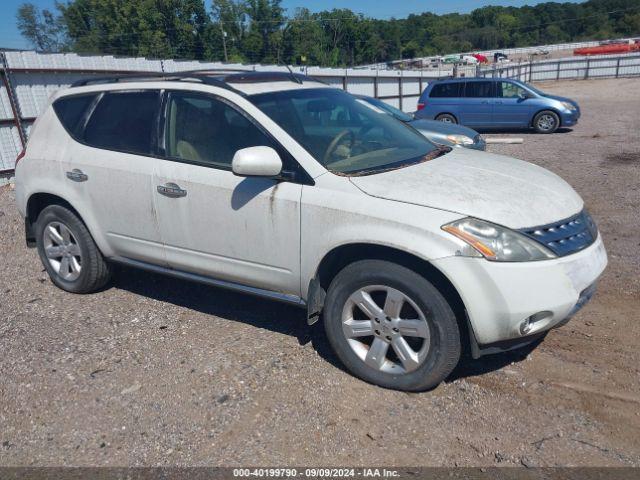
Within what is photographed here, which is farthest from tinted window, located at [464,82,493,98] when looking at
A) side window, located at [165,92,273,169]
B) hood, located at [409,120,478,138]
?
side window, located at [165,92,273,169]

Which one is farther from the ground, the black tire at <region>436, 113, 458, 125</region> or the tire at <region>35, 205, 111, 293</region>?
the tire at <region>35, 205, 111, 293</region>

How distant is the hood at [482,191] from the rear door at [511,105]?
1310 centimetres

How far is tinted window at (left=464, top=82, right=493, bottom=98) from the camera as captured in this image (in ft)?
51.3

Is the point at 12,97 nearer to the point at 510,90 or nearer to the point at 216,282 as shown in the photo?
the point at 216,282

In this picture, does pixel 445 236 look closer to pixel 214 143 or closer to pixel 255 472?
pixel 255 472

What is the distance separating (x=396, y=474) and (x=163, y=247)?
2323 mm

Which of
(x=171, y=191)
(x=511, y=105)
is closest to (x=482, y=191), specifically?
(x=171, y=191)

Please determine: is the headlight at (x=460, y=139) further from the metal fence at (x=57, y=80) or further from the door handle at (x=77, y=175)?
the door handle at (x=77, y=175)

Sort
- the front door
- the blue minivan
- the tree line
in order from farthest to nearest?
the tree line < the blue minivan < the front door

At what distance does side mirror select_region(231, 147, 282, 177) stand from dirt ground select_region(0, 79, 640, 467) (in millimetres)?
1266

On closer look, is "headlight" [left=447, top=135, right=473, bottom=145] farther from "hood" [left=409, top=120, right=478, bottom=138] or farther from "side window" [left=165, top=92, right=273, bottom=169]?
"side window" [left=165, top=92, right=273, bottom=169]

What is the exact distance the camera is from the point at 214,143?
12.0ft

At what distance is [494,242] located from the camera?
2.77 metres

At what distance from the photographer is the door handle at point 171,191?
12.0ft
